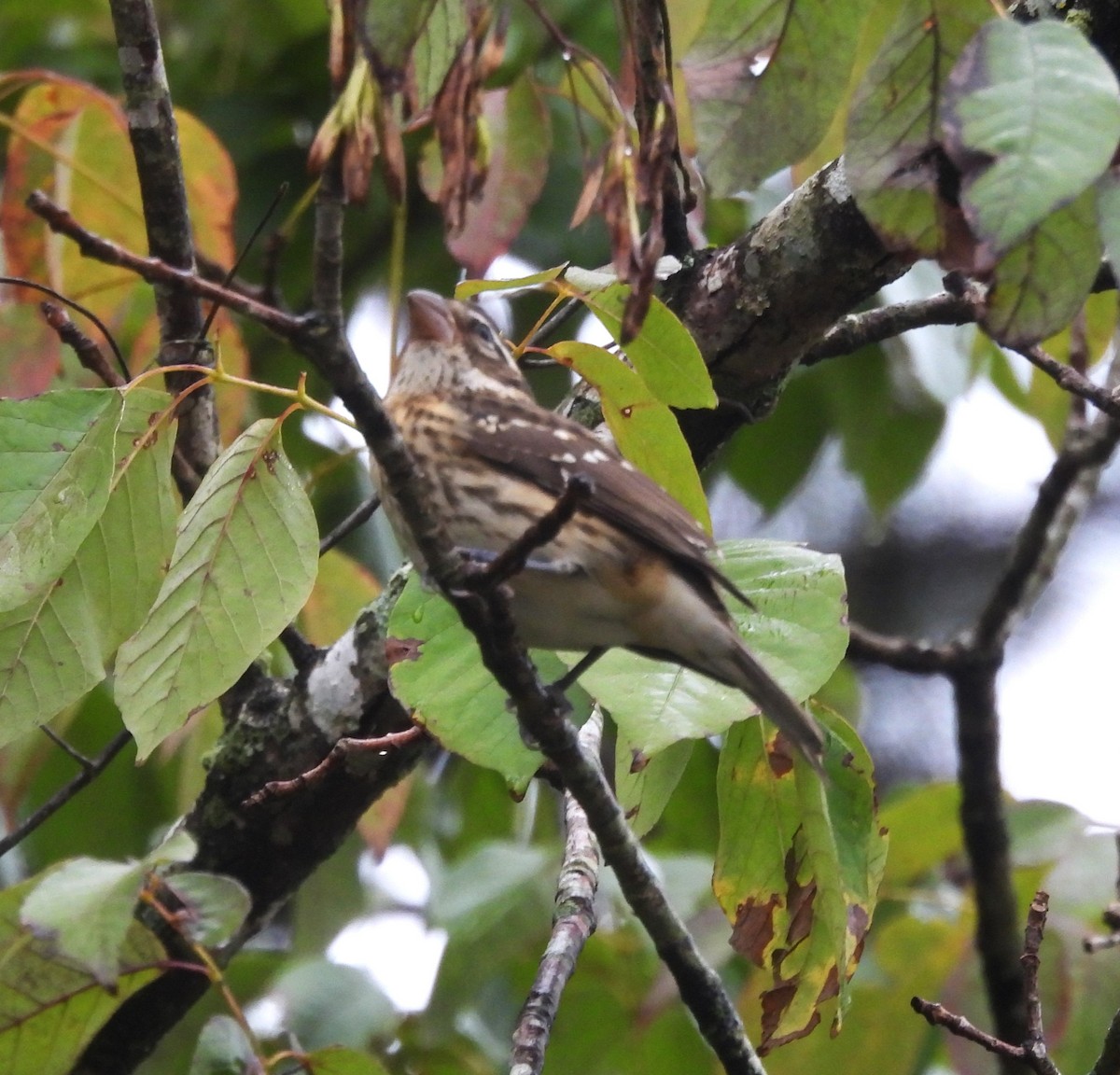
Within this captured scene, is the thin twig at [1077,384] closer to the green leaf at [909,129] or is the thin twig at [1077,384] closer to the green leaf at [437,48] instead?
the green leaf at [909,129]

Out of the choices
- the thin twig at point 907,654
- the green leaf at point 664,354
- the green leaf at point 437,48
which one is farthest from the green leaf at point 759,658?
the thin twig at point 907,654

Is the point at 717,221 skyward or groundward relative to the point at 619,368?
skyward

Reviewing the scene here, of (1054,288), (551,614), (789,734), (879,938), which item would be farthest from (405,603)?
(879,938)

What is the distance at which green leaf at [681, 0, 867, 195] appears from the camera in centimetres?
208

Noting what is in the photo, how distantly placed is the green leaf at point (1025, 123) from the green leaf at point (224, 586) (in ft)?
3.71

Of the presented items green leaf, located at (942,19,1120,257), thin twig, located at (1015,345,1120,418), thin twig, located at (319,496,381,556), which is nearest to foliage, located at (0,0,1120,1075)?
green leaf, located at (942,19,1120,257)

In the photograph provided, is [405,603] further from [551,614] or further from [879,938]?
[879,938]

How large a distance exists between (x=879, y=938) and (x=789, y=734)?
155 centimetres

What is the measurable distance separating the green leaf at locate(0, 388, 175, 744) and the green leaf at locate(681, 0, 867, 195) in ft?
3.10

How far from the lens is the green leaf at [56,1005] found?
2.06 meters

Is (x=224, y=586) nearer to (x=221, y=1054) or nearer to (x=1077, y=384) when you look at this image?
(x=221, y=1054)

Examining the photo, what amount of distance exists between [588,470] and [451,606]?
0.59m

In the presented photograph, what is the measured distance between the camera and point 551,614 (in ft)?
8.77

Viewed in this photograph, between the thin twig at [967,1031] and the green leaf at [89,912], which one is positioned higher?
the thin twig at [967,1031]
